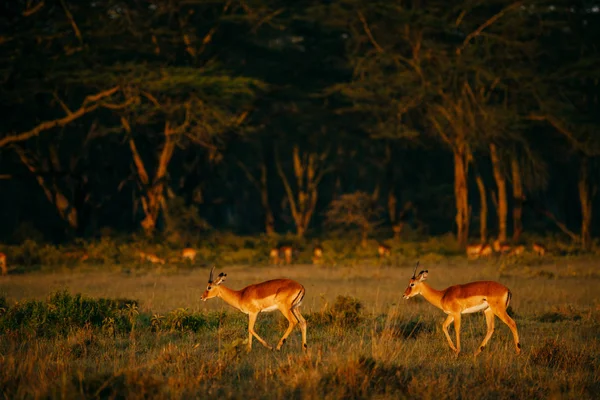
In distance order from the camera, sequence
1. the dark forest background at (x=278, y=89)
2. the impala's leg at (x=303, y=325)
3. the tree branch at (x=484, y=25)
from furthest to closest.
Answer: the tree branch at (x=484, y=25), the dark forest background at (x=278, y=89), the impala's leg at (x=303, y=325)

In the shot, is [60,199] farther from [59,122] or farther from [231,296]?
[231,296]

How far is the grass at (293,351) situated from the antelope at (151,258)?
7.99m

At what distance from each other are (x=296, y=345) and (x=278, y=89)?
2990 cm

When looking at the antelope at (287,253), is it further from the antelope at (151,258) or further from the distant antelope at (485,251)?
the distant antelope at (485,251)

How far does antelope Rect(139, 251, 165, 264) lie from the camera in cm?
2980

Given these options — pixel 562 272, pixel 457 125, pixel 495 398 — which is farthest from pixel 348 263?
pixel 495 398

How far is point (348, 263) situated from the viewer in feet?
98.1

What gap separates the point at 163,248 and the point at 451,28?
43.6ft

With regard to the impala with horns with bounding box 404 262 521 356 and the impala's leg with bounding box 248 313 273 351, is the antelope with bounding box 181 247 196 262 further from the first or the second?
the impala with horns with bounding box 404 262 521 356

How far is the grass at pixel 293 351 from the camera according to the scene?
364 inches

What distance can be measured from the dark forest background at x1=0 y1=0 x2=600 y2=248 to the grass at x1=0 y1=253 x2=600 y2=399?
12.4 m

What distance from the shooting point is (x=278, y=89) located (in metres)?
41.7

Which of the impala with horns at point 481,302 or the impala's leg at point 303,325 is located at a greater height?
the impala with horns at point 481,302

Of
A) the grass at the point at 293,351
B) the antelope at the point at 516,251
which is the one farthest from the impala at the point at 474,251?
the grass at the point at 293,351
